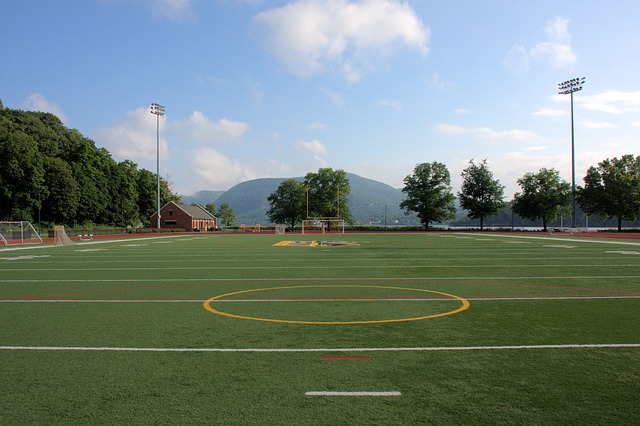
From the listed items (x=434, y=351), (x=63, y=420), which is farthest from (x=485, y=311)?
(x=63, y=420)

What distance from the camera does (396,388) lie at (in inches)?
182

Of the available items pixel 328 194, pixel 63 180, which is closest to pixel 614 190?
pixel 328 194

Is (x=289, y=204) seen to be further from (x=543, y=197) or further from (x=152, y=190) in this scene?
(x=543, y=197)

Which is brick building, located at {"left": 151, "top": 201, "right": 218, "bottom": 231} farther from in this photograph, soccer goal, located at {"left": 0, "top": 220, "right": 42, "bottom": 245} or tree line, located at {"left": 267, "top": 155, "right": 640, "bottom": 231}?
soccer goal, located at {"left": 0, "top": 220, "right": 42, "bottom": 245}

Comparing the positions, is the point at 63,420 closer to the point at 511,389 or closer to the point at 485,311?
the point at 511,389

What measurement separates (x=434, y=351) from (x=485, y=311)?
3161mm

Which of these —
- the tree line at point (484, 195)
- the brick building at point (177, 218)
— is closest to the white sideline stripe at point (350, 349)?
the tree line at point (484, 195)

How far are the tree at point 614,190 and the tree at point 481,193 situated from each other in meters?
13.0

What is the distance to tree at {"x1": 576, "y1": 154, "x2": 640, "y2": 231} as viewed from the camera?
187ft

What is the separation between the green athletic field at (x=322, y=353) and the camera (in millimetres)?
4145

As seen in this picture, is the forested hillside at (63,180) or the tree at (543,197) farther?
the tree at (543,197)

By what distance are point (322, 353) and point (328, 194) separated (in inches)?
3268

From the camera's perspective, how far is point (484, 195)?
244 feet

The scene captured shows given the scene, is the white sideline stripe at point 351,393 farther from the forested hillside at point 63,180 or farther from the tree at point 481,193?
the tree at point 481,193
